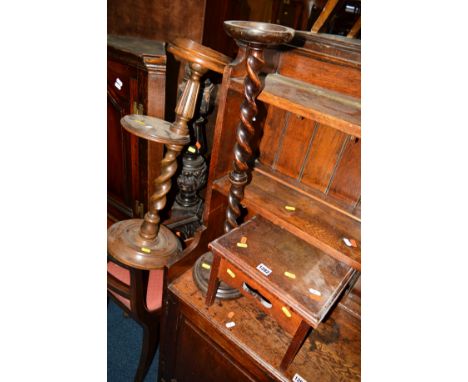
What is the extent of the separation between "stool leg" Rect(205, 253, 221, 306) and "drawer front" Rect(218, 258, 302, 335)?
2cm

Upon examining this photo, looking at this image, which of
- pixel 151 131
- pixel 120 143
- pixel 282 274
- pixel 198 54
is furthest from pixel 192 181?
pixel 282 274

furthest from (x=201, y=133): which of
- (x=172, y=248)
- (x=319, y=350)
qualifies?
(x=319, y=350)

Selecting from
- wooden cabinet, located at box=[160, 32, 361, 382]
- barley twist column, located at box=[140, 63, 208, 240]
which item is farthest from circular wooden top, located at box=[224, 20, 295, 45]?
barley twist column, located at box=[140, 63, 208, 240]

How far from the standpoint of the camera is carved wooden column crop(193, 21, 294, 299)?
0.85 metres

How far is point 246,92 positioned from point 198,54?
25 centimetres

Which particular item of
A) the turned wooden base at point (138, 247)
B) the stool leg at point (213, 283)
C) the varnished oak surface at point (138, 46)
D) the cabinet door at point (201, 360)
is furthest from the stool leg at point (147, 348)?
the varnished oak surface at point (138, 46)

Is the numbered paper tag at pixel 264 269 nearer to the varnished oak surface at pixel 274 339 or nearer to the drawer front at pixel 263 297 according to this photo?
the drawer front at pixel 263 297

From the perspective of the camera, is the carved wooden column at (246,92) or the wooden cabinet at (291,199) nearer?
the carved wooden column at (246,92)

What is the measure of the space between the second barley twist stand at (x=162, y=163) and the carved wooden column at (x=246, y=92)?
0.17 meters

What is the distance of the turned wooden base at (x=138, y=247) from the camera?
1352 millimetres

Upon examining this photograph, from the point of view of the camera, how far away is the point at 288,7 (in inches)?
140

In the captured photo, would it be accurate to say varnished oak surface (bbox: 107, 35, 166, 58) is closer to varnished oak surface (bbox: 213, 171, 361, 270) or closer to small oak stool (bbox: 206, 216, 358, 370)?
varnished oak surface (bbox: 213, 171, 361, 270)

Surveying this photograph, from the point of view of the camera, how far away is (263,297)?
43.1 inches
